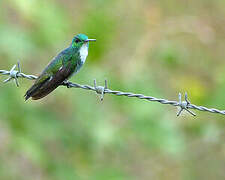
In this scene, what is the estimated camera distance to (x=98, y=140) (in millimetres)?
6422

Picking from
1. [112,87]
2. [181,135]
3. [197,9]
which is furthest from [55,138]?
[197,9]

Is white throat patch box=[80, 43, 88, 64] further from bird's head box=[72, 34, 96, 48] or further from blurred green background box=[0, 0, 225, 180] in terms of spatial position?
blurred green background box=[0, 0, 225, 180]

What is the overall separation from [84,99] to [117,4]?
1542mm

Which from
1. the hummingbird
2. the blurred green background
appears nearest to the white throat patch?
the hummingbird

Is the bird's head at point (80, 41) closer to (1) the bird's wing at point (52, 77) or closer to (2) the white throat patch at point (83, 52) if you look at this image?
(2) the white throat patch at point (83, 52)

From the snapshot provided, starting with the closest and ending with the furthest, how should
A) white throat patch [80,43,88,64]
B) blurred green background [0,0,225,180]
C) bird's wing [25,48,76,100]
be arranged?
bird's wing [25,48,76,100] < white throat patch [80,43,88,64] < blurred green background [0,0,225,180]

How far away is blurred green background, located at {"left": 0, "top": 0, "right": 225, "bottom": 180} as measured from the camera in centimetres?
633

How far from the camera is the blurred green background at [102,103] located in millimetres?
6328

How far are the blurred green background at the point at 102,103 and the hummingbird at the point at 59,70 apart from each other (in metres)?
0.81

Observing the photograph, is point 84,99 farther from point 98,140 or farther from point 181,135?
point 181,135

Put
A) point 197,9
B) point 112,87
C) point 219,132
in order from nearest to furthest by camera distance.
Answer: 1. point 112,87
2. point 219,132
3. point 197,9

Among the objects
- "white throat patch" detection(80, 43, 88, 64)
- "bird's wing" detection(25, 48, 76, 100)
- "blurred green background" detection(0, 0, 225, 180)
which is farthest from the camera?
"blurred green background" detection(0, 0, 225, 180)

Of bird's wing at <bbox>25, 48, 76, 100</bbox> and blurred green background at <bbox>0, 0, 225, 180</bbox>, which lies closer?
bird's wing at <bbox>25, 48, 76, 100</bbox>

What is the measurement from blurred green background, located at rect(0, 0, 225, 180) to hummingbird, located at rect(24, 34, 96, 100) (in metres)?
0.81
